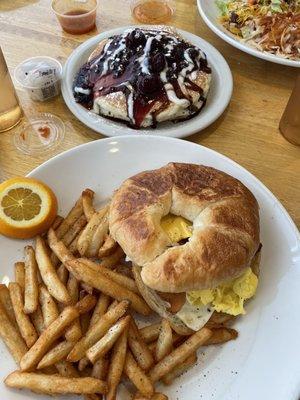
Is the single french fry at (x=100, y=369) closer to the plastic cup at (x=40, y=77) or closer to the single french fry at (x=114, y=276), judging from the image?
the single french fry at (x=114, y=276)

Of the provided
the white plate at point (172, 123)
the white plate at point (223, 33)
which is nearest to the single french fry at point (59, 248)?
the white plate at point (172, 123)

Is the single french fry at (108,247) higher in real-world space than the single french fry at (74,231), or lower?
higher

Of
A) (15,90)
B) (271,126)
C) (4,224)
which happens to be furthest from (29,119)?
(271,126)

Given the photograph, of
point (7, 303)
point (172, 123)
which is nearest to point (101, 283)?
point (7, 303)

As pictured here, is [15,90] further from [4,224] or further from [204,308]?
[204,308]

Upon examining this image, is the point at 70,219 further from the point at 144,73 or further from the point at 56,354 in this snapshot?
the point at 144,73

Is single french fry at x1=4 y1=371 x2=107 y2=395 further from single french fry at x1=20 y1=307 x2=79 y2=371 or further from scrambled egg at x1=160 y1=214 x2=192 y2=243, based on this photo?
scrambled egg at x1=160 y1=214 x2=192 y2=243

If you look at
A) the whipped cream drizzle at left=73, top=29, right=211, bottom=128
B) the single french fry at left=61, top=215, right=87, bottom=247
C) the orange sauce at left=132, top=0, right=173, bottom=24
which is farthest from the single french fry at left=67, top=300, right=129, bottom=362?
the orange sauce at left=132, top=0, right=173, bottom=24
